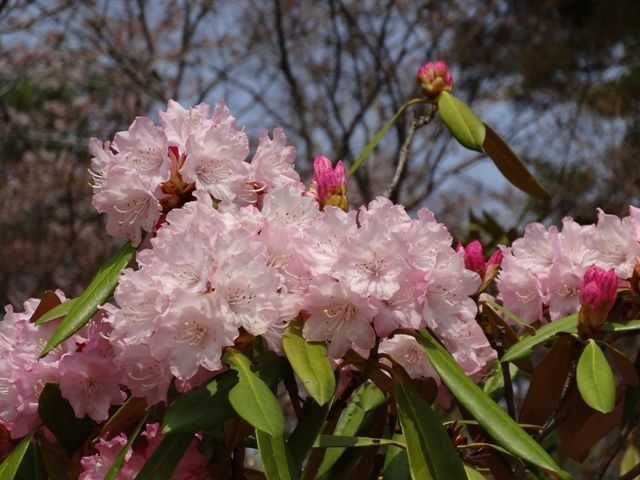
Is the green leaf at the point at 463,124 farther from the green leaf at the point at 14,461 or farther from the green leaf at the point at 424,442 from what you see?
the green leaf at the point at 14,461

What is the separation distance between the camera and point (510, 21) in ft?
19.9

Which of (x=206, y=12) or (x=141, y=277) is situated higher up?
(x=206, y=12)

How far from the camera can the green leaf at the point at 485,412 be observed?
783 millimetres

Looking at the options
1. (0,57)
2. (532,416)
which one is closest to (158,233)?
(532,416)

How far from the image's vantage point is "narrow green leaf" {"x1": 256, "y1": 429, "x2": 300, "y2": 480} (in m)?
0.75

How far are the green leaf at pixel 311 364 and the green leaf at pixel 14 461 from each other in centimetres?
31

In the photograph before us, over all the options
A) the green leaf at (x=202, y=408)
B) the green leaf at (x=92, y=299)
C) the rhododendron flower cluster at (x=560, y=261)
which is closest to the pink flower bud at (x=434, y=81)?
the rhododendron flower cluster at (x=560, y=261)

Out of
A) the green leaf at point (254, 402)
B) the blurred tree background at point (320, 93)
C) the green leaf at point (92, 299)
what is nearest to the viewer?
the green leaf at point (254, 402)

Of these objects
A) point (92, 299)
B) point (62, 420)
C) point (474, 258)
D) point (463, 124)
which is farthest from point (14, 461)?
point (463, 124)

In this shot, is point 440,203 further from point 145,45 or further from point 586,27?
point 145,45

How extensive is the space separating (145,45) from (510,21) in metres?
2.35

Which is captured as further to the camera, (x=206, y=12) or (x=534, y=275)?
(x=206, y=12)

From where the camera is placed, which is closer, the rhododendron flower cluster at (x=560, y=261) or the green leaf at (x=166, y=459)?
the green leaf at (x=166, y=459)

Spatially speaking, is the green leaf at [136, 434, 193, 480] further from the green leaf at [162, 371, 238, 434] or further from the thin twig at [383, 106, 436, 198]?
the thin twig at [383, 106, 436, 198]
